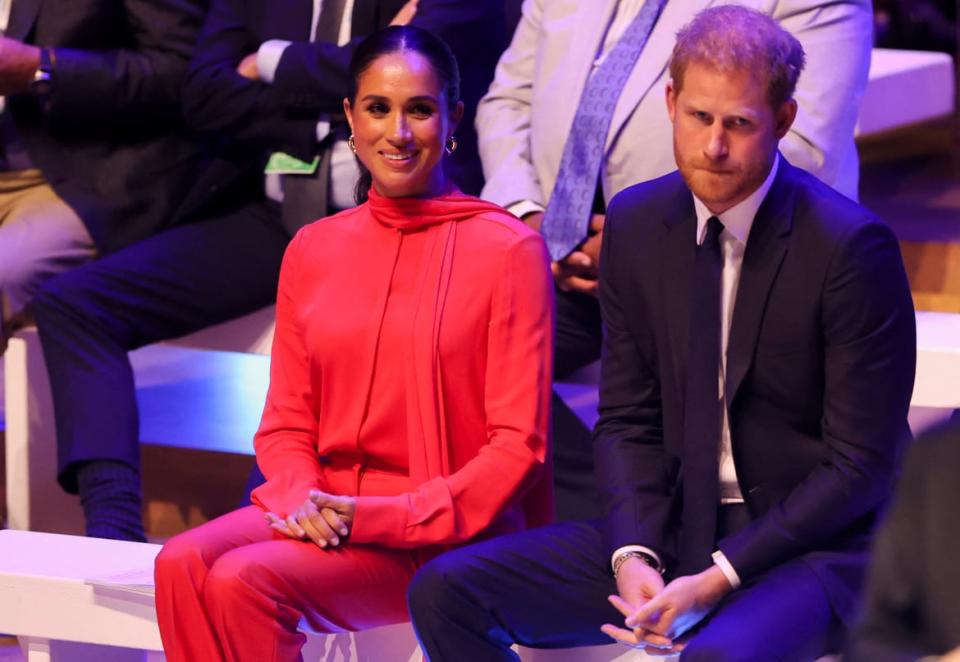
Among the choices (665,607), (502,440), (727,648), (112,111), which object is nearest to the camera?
(727,648)

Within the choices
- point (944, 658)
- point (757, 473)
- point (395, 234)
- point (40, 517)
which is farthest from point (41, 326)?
point (944, 658)

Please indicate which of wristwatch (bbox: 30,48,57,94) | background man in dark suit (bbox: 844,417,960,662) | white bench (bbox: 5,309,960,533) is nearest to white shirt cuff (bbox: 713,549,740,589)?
background man in dark suit (bbox: 844,417,960,662)

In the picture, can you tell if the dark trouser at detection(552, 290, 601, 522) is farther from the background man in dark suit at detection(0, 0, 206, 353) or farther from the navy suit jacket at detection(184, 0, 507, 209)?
the background man in dark suit at detection(0, 0, 206, 353)

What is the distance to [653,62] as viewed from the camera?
3055 millimetres

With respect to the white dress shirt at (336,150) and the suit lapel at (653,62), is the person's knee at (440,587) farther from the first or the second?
the white dress shirt at (336,150)

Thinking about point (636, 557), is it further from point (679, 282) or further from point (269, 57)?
point (269, 57)

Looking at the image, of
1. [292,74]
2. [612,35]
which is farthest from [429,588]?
[292,74]

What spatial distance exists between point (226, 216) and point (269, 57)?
0.40m

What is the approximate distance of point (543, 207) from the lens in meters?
3.16

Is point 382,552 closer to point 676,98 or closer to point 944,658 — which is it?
point 676,98

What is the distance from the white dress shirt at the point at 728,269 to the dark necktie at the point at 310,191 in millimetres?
1219

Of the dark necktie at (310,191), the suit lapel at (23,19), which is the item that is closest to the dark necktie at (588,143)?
the dark necktie at (310,191)

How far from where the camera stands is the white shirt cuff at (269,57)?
3.45 m

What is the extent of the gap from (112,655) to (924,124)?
3.33m
